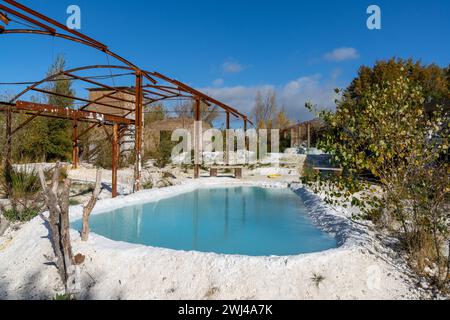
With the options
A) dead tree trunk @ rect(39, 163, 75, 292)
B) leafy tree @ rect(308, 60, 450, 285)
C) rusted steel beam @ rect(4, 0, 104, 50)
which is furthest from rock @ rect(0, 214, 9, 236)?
leafy tree @ rect(308, 60, 450, 285)

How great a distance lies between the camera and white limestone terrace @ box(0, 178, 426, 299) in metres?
3.55

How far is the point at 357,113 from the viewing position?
448cm

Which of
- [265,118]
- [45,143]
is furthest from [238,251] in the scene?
[265,118]

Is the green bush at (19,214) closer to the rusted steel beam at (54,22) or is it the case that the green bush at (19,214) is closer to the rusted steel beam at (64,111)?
the rusted steel beam at (64,111)

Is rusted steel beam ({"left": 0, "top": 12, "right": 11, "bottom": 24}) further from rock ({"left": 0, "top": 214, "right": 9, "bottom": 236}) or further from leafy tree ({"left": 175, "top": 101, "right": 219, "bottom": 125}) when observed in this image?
leafy tree ({"left": 175, "top": 101, "right": 219, "bottom": 125})

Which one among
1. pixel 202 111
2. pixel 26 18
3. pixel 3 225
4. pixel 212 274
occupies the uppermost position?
pixel 202 111

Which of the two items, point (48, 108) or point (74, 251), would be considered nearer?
point (74, 251)

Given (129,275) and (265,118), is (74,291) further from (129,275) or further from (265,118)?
(265,118)

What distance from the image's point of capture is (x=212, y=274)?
380 centimetres

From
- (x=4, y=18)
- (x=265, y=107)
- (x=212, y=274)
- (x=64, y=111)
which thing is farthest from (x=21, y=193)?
(x=265, y=107)

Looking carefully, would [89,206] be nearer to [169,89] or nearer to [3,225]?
[3,225]

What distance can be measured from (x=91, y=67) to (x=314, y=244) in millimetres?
7739

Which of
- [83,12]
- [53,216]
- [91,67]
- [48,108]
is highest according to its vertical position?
[83,12]

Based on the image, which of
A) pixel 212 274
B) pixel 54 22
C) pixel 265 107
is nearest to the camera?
pixel 212 274
